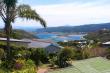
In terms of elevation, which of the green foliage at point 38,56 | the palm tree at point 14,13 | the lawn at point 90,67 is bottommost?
the green foliage at point 38,56

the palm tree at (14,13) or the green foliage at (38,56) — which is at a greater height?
the palm tree at (14,13)

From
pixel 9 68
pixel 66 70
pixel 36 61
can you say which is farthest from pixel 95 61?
pixel 36 61

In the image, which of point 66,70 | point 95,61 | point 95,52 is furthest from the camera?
point 95,52

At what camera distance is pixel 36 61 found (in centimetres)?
2330

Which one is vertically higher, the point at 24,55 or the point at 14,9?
the point at 14,9

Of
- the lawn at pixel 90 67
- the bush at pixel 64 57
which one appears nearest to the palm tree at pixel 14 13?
the bush at pixel 64 57

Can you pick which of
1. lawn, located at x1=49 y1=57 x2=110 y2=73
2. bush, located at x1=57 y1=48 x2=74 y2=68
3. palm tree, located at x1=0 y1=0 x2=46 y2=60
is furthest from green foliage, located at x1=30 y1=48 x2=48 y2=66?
lawn, located at x1=49 y1=57 x2=110 y2=73

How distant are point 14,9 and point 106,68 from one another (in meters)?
9.15

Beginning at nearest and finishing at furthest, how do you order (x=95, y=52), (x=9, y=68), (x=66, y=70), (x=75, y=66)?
(x=66, y=70) → (x=75, y=66) → (x=9, y=68) → (x=95, y=52)

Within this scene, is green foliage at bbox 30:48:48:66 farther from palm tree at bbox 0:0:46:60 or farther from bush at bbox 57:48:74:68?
palm tree at bbox 0:0:46:60

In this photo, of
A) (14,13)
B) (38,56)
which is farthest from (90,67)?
(38,56)

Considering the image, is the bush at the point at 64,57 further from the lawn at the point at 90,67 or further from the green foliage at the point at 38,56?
the lawn at the point at 90,67

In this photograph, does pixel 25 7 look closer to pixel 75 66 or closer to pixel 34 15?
pixel 34 15

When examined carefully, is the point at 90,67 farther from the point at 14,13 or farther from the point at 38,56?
the point at 38,56
